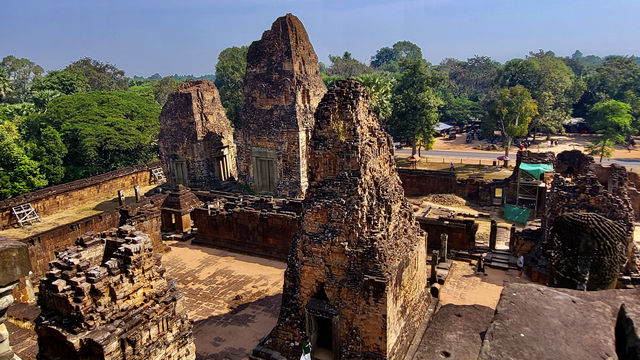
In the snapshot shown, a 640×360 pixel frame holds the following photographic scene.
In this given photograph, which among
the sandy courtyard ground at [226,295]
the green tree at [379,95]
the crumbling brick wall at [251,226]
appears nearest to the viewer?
the sandy courtyard ground at [226,295]

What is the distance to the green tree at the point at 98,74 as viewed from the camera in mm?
57906

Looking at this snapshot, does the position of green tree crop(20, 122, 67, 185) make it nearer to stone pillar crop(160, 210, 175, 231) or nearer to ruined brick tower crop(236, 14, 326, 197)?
stone pillar crop(160, 210, 175, 231)

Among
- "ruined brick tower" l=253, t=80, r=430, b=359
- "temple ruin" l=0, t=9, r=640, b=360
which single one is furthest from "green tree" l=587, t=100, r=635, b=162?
"ruined brick tower" l=253, t=80, r=430, b=359

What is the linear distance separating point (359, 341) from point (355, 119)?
4628mm

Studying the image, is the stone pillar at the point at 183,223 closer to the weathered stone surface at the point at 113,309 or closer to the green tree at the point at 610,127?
the weathered stone surface at the point at 113,309

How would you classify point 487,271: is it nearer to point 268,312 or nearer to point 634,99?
point 268,312

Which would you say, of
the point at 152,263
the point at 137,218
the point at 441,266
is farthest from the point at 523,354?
the point at 137,218

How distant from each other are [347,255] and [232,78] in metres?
40.7

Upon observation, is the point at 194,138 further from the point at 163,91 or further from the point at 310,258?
the point at 163,91

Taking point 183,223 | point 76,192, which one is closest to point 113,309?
point 183,223

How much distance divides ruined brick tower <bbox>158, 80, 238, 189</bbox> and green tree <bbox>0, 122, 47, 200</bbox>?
28.5 ft

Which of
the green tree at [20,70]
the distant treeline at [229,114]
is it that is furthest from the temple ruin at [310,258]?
the green tree at [20,70]

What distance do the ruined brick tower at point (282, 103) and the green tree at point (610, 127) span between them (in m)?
23.2

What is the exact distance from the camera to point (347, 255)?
8.50 metres
